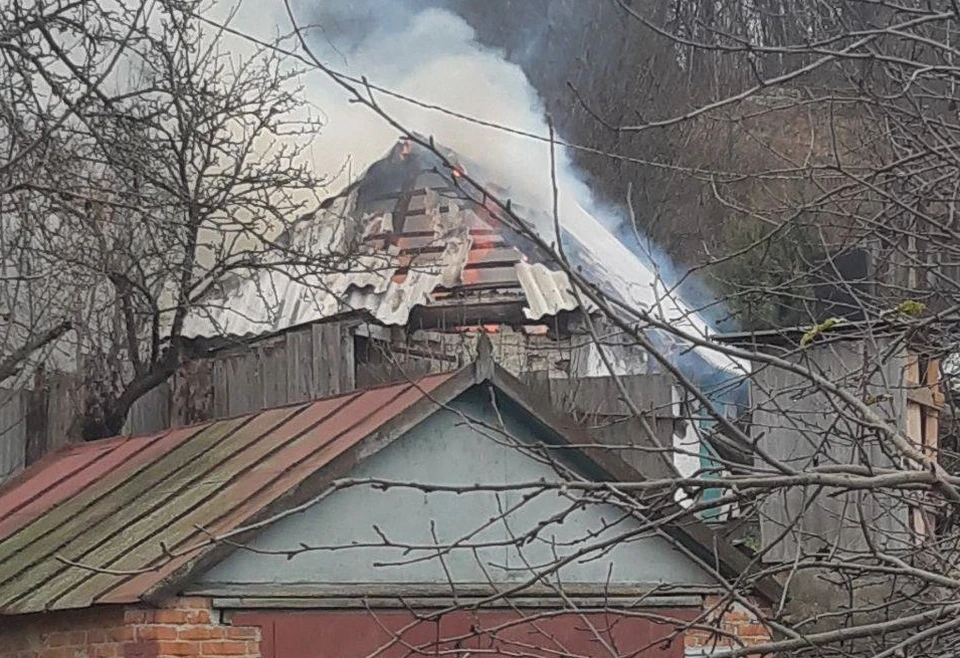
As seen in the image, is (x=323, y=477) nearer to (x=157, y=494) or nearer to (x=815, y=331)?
(x=157, y=494)

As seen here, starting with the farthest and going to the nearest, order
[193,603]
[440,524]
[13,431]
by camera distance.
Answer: [13,431]
[440,524]
[193,603]

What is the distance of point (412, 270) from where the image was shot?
637 inches

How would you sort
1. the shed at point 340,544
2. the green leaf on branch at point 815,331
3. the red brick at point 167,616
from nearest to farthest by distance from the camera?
1. the green leaf on branch at point 815,331
2. the red brick at point 167,616
3. the shed at point 340,544

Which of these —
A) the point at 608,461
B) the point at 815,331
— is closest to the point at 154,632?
the point at 608,461

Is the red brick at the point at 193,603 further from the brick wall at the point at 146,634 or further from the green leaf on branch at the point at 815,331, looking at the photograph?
the green leaf on branch at the point at 815,331

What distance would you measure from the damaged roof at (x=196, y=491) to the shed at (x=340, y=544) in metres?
0.01

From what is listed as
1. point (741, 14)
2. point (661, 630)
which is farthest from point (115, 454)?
point (741, 14)

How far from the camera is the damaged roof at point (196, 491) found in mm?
7340

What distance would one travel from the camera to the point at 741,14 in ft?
49.6

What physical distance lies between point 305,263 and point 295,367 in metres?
3.10

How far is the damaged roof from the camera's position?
24.1ft

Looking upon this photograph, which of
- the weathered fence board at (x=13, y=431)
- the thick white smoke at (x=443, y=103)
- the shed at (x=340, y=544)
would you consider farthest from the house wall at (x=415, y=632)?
the thick white smoke at (x=443, y=103)

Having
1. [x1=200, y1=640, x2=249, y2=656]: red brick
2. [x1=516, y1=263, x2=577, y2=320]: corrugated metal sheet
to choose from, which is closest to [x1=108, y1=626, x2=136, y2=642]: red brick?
[x1=200, y1=640, x2=249, y2=656]: red brick

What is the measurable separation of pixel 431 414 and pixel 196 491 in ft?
3.83
